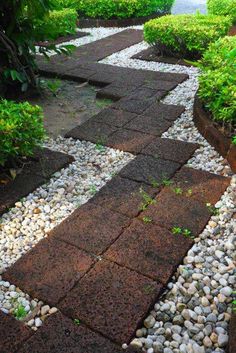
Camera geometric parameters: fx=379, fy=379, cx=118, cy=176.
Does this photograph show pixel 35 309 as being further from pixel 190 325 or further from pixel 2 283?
pixel 190 325

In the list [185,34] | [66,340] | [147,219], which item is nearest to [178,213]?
[147,219]

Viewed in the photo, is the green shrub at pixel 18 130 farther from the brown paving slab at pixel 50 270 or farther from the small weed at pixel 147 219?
the small weed at pixel 147 219

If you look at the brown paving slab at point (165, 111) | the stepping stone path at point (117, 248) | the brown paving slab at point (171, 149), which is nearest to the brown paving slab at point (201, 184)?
the stepping stone path at point (117, 248)

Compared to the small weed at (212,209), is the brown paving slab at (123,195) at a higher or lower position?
higher

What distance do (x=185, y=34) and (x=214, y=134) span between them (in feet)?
9.89

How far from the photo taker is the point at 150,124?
4184mm

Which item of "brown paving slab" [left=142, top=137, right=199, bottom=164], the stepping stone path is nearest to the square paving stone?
the stepping stone path

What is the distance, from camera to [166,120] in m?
4.27

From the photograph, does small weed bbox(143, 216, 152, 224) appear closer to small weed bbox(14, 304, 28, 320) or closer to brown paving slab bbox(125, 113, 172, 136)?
small weed bbox(14, 304, 28, 320)

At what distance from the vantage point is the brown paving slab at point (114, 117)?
4.24m

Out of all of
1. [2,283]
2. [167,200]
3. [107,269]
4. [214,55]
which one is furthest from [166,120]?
[2,283]

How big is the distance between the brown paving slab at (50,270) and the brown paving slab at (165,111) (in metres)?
2.29

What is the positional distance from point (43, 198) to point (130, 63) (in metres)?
3.83

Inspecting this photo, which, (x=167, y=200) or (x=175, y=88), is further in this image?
(x=175, y=88)
